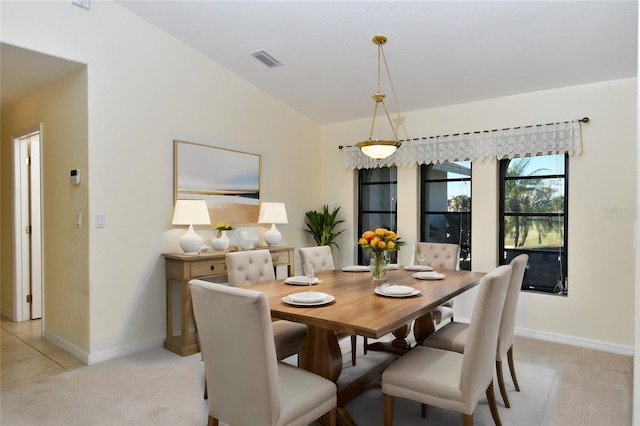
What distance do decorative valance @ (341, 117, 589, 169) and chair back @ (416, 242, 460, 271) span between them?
112cm

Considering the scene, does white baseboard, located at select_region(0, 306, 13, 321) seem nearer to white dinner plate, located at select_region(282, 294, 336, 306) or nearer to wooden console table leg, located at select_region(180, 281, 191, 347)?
wooden console table leg, located at select_region(180, 281, 191, 347)

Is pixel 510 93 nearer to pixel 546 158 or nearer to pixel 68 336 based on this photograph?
pixel 546 158

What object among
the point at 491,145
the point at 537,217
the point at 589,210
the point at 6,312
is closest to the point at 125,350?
the point at 6,312

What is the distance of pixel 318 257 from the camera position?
3770 mm

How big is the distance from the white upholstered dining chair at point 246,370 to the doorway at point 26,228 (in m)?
3.71

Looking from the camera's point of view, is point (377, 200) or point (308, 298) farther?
Result: point (377, 200)

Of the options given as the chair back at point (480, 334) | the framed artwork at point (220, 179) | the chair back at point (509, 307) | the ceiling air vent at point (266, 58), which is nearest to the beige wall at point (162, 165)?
the framed artwork at point (220, 179)

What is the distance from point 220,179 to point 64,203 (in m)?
1.43

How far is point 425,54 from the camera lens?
362cm

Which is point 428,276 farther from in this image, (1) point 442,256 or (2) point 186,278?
(2) point 186,278

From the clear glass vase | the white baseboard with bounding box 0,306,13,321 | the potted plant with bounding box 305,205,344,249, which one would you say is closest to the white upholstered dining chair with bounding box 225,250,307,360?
the clear glass vase

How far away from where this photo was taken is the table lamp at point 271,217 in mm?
4543

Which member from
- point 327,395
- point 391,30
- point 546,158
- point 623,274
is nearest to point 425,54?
point 391,30

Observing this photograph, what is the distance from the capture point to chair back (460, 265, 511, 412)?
1869 mm
